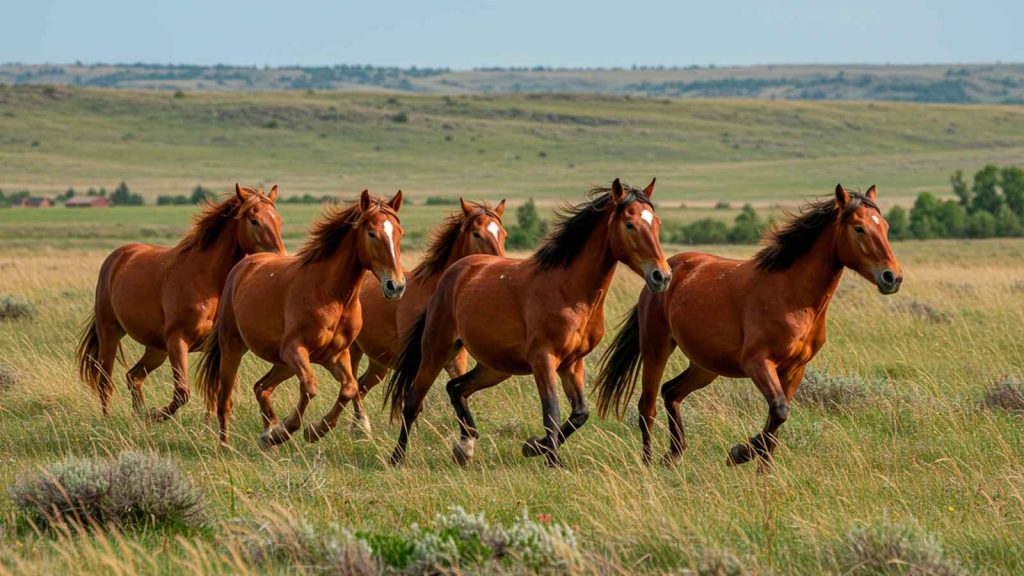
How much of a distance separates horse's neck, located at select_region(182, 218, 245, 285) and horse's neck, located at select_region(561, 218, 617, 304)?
3.16 metres

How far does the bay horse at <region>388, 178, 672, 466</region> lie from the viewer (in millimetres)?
8891

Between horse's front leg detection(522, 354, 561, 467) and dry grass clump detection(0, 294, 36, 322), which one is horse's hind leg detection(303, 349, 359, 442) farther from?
dry grass clump detection(0, 294, 36, 322)

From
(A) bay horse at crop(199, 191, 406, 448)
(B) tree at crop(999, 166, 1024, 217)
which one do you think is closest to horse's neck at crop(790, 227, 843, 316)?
(A) bay horse at crop(199, 191, 406, 448)

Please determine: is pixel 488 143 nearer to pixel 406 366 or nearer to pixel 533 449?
pixel 406 366

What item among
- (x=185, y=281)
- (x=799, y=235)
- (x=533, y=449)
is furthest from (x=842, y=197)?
(x=185, y=281)

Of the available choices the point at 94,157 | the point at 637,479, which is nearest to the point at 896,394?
the point at 637,479

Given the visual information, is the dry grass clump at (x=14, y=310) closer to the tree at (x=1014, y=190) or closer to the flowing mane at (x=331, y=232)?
the flowing mane at (x=331, y=232)

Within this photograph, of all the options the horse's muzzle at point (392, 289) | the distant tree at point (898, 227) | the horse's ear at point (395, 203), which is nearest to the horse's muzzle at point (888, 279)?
the horse's muzzle at point (392, 289)

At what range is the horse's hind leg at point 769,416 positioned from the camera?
8.46 m

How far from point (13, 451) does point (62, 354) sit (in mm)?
4906

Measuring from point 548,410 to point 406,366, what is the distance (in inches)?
59.6

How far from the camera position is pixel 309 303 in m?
9.66

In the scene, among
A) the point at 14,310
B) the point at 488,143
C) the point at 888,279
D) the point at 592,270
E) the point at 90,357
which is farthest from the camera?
the point at 488,143

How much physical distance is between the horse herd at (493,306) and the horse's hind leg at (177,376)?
0.02 m
